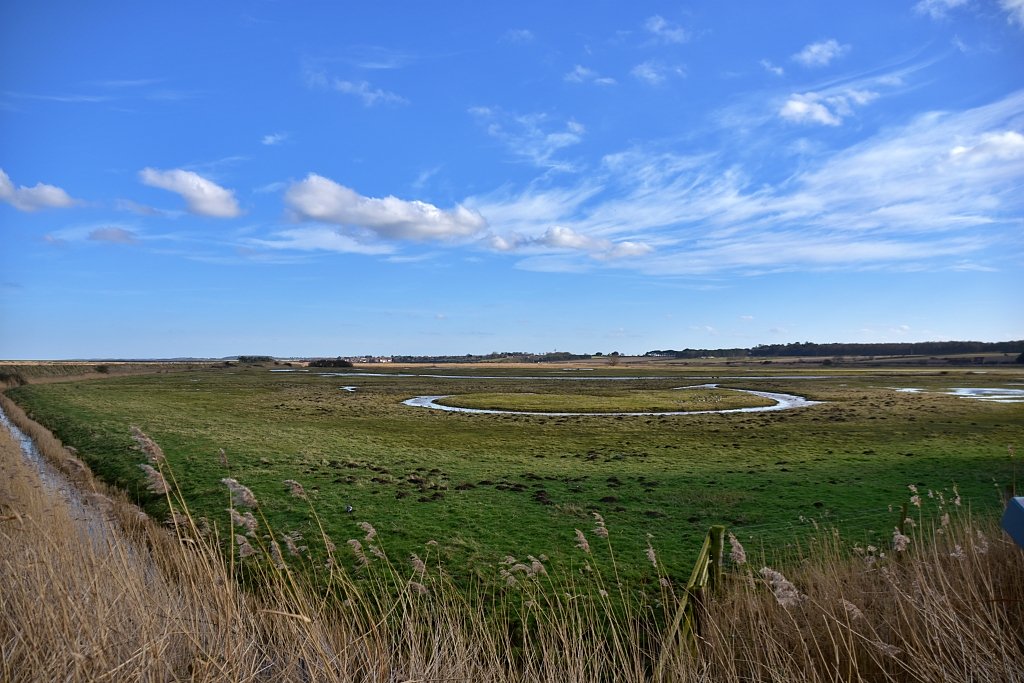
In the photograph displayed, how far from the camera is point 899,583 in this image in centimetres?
678

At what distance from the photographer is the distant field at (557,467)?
14.7 m

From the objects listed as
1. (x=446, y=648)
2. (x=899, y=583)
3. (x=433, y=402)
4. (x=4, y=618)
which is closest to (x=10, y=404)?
(x=433, y=402)

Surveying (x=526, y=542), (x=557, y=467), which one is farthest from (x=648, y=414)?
(x=526, y=542)

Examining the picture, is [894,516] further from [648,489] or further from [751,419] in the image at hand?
[751,419]

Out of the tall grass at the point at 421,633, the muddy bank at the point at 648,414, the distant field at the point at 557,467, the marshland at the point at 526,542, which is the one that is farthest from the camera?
the muddy bank at the point at 648,414

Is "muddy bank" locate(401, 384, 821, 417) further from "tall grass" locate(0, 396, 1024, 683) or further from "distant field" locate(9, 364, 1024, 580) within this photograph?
"tall grass" locate(0, 396, 1024, 683)

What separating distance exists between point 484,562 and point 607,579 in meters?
2.57

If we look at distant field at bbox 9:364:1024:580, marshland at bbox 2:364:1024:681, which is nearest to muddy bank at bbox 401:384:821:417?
marshland at bbox 2:364:1024:681

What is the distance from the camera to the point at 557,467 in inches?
925

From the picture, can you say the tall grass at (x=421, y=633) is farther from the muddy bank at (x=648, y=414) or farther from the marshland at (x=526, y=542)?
the muddy bank at (x=648, y=414)

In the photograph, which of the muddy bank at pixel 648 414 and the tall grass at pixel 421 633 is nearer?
the tall grass at pixel 421 633

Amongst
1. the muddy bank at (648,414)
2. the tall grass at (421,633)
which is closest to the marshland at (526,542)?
the tall grass at (421,633)

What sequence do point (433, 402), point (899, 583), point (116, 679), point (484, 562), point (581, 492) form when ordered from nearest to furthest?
point (116, 679), point (899, 583), point (484, 562), point (581, 492), point (433, 402)

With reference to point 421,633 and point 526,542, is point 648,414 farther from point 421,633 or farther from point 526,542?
point 421,633
